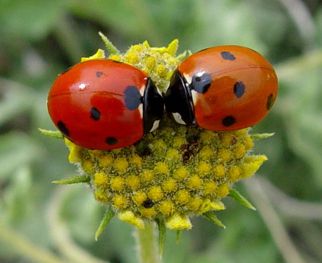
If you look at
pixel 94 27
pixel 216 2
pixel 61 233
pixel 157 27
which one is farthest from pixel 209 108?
pixel 94 27

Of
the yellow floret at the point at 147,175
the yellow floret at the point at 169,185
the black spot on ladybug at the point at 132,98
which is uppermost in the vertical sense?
the black spot on ladybug at the point at 132,98

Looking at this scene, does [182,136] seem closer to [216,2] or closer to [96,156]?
[96,156]

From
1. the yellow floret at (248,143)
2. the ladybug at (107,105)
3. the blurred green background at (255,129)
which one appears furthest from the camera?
the blurred green background at (255,129)

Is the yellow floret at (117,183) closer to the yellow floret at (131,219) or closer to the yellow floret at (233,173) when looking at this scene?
the yellow floret at (131,219)

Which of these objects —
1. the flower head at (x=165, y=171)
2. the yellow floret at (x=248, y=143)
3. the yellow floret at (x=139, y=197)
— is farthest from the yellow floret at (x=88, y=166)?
the yellow floret at (x=248, y=143)

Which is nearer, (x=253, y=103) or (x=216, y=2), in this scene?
(x=253, y=103)
